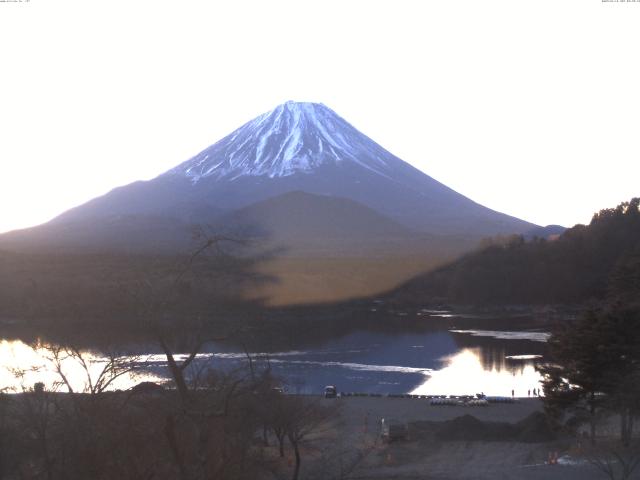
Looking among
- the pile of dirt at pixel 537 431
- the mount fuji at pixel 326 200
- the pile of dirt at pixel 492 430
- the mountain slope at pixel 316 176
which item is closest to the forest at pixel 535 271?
the mount fuji at pixel 326 200

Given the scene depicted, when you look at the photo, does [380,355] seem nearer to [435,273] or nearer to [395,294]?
[395,294]

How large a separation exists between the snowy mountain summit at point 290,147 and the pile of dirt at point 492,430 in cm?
4545

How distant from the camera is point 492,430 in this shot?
11688mm

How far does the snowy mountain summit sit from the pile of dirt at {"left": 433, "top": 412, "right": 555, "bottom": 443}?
149 feet

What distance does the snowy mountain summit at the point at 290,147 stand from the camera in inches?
2302

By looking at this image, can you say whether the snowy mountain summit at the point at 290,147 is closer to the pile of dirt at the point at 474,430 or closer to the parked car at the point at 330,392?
the parked car at the point at 330,392

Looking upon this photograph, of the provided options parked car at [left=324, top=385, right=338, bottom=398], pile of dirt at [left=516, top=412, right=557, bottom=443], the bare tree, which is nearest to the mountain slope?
parked car at [left=324, top=385, right=338, bottom=398]

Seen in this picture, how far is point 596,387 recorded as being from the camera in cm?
966

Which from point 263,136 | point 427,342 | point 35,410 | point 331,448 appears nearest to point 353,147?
point 263,136

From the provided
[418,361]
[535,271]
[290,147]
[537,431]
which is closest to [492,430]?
[537,431]

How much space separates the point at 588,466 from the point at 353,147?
5748 centimetres

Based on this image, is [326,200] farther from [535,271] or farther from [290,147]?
[535,271]

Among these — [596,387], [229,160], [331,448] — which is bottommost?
[331,448]

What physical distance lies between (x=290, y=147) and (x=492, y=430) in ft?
171
